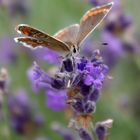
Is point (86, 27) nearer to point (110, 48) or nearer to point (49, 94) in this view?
point (49, 94)

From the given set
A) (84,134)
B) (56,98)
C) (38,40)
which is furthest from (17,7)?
(84,134)

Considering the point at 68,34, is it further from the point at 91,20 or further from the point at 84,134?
the point at 84,134

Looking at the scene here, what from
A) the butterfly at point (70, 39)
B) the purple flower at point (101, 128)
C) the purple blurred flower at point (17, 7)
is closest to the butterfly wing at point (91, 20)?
the butterfly at point (70, 39)

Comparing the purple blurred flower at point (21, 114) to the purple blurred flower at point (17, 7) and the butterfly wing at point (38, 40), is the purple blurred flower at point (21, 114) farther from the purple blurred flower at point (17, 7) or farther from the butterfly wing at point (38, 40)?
the butterfly wing at point (38, 40)

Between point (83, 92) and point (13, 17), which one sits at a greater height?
point (13, 17)

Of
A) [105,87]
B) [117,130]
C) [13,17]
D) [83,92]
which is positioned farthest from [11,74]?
[83,92]

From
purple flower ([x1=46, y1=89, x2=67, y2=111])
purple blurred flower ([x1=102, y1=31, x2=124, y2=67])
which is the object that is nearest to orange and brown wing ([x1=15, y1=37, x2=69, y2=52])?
purple flower ([x1=46, y1=89, x2=67, y2=111])
